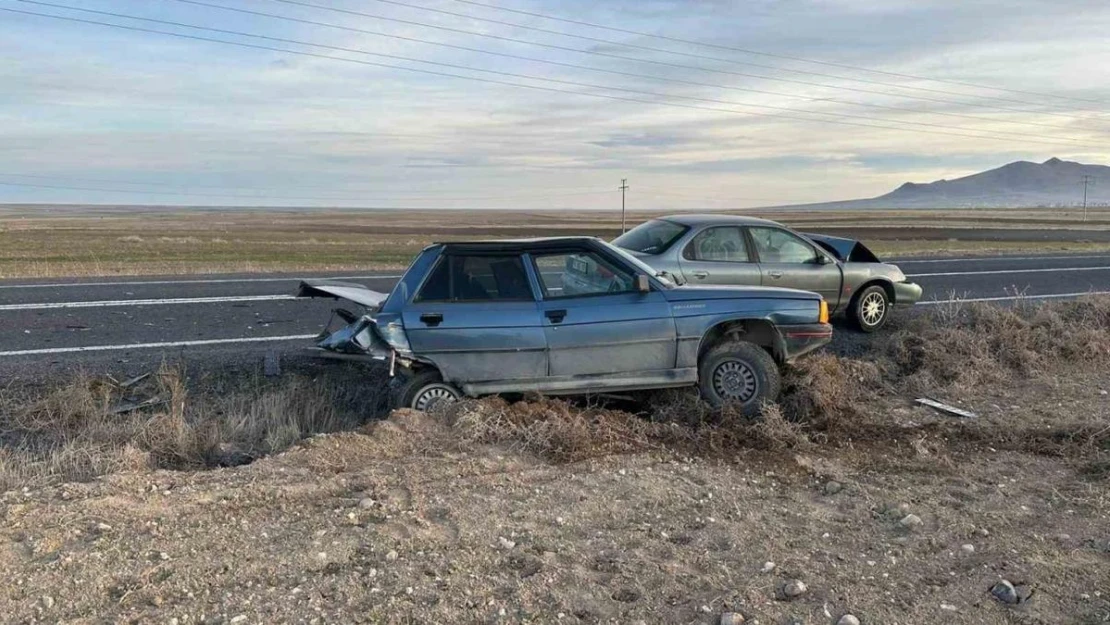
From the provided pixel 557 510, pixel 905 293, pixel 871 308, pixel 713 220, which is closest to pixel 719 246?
pixel 713 220

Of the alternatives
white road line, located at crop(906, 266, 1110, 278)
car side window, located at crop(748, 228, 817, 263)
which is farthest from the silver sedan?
white road line, located at crop(906, 266, 1110, 278)

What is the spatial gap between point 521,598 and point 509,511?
994mm

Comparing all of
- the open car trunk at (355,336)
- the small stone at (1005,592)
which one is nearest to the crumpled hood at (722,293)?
the open car trunk at (355,336)

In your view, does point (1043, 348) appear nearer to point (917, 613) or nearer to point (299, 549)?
point (917, 613)

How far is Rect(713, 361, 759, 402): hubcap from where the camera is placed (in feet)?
22.3

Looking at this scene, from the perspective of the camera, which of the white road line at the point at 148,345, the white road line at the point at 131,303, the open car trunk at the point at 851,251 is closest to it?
the white road line at the point at 148,345

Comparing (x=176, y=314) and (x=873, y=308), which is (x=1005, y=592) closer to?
(x=873, y=308)

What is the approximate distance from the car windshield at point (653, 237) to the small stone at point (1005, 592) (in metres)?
6.43

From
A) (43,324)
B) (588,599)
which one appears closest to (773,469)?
(588,599)

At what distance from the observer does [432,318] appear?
6.42 m

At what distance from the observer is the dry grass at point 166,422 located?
5.49 meters

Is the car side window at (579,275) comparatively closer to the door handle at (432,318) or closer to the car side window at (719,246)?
the door handle at (432,318)

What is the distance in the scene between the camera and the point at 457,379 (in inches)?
254

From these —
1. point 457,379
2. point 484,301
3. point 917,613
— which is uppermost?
point 484,301
